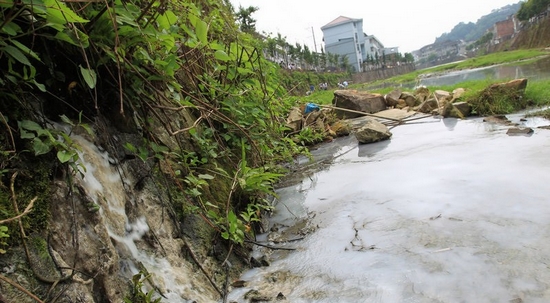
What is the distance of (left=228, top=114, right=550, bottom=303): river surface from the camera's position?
1681 mm

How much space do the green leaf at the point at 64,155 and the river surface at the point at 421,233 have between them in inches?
42.3

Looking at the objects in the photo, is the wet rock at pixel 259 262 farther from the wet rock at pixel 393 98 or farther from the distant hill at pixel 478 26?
the distant hill at pixel 478 26

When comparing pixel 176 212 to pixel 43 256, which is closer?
pixel 43 256

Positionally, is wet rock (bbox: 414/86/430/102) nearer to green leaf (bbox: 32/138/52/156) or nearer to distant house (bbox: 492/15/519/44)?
green leaf (bbox: 32/138/52/156)

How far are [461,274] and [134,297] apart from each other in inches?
60.3

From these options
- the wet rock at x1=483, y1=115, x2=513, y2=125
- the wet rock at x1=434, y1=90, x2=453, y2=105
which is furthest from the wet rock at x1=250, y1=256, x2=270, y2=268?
the wet rock at x1=434, y1=90, x2=453, y2=105

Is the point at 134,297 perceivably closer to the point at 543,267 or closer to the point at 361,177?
the point at 543,267

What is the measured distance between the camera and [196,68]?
288cm

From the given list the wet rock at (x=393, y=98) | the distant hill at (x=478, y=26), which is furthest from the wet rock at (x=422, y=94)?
the distant hill at (x=478, y=26)

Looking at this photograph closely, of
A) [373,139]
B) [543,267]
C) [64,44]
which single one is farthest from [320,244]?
[373,139]

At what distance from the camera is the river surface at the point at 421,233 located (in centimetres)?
168

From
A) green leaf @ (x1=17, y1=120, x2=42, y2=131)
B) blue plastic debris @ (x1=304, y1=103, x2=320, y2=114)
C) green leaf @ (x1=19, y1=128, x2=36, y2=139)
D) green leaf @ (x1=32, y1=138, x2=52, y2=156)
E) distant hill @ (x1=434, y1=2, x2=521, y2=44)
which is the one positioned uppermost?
distant hill @ (x1=434, y1=2, x2=521, y2=44)

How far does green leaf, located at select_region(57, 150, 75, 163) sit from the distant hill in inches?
5508

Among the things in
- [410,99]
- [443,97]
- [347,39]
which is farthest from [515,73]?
[347,39]
